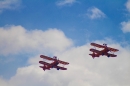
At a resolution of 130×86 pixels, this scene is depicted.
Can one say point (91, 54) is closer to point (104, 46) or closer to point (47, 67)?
point (104, 46)

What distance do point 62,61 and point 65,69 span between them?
498 centimetres

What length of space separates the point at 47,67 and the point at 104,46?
20081mm

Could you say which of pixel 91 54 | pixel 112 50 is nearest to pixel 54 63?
pixel 91 54

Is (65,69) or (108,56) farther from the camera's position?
(65,69)

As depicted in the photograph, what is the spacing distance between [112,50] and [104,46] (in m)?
2.83

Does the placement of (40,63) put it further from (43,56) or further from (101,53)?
(101,53)

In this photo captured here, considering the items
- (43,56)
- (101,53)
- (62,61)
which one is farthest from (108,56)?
(43,56)

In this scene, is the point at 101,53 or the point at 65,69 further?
the point at 65,69

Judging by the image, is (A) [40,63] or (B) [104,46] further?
(A) [40,63]

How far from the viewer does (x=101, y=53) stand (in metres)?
92.6

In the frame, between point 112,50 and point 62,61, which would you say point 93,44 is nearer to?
point 112,50

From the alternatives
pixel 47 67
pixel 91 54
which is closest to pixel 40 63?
pixel 47 67

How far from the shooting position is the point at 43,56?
313ft

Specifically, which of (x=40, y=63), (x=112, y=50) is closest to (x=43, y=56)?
(x=40, y=63)
